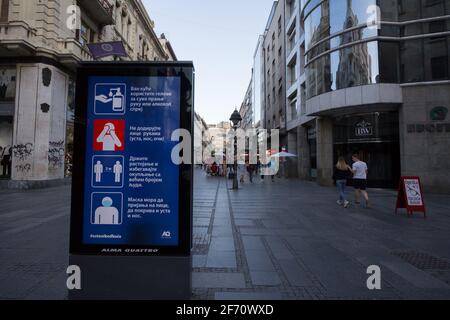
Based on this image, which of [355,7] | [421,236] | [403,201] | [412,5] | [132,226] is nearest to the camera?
[132,226]

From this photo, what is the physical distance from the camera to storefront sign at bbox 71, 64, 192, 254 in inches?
125

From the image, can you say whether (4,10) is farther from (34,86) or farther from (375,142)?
(375,142)

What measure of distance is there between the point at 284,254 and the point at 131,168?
10.4 ft

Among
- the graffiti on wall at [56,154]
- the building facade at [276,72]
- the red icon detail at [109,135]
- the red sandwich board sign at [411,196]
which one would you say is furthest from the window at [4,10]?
the building facade at [276,72]

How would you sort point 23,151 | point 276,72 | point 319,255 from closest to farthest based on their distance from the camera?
point 319,255 → point 23,151 → point 276,72

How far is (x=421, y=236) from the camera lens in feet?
21.3

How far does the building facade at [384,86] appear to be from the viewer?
15.5m

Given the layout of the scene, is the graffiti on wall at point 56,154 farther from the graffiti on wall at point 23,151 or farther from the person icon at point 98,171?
the person icon at point 98,171

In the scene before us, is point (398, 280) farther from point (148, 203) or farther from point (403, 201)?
point (403, 201)

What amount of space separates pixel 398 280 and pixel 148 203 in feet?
11.1

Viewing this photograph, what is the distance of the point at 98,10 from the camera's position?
21.5 meters

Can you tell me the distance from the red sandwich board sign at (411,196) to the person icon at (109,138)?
28.4 ft

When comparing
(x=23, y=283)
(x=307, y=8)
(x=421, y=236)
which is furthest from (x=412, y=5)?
(x=23, y=283)

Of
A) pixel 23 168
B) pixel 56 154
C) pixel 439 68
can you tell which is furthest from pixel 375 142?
pixel 23 168
